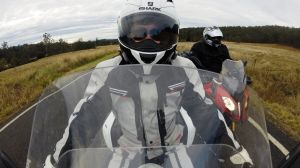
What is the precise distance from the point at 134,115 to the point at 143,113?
0.37 feet

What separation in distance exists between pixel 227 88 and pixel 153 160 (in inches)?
36.8

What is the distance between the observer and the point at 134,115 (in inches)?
134

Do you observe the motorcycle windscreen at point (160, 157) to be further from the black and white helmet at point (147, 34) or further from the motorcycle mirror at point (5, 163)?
the black and white helmet at point (147, 34)

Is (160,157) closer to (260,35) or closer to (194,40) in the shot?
(194,40)

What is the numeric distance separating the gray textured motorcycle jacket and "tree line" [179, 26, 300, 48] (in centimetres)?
7183

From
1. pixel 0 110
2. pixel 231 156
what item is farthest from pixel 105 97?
pixel 0 110

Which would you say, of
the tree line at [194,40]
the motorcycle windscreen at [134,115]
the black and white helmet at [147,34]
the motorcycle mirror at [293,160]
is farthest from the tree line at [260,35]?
the motorcycle mirror at [293,160]

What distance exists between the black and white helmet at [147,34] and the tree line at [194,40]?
225 feet

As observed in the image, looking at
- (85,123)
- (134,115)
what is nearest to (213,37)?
(134,115)

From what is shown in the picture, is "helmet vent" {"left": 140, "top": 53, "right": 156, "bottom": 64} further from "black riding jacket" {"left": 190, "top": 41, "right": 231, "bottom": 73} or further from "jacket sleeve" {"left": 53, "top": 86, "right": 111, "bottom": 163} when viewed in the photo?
"black riding jacket" {"left": 190, "top": 41, "right": 231, "bottom": 73}

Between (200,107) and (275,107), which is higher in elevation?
(200,107)

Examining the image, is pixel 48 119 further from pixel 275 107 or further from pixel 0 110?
pixel 0 110

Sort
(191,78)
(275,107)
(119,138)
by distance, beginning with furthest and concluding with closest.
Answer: (275,107) < (191,78) < (119,138)

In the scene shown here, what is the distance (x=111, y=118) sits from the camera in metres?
3.38
